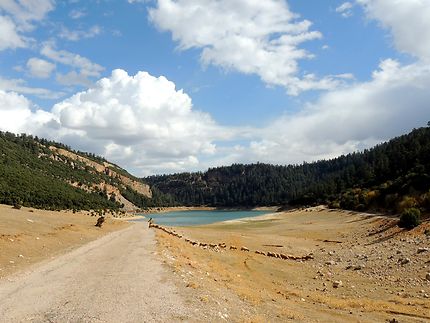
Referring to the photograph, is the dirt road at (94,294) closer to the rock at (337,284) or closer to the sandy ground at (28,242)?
the sandy ground at (28,242)

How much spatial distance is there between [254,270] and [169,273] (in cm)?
1222

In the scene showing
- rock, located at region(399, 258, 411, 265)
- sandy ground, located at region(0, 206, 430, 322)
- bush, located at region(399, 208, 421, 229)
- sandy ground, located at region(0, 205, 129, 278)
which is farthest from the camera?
bush, located at region(399, 208, 421, 229)

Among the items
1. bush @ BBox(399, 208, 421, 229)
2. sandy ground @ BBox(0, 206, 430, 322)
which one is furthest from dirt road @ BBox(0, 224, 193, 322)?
bush @ BBox(399, 208, 421, 229)

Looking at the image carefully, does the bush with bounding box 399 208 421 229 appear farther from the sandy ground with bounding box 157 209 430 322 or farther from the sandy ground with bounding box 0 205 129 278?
the sandy ground with bounding box 0 205 129 278

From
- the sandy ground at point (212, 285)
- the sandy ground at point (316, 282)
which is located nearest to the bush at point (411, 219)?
the sandy ground at point (316, 282)

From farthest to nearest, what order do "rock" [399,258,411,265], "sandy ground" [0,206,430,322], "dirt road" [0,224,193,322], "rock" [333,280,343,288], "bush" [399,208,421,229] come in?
"bush" [399,208,421,229], "rock" [399,258,411,265], "rock" [333,280,343,288], "sandy ground" [0,206,430,322], "dirt road" [0,224,193,322]

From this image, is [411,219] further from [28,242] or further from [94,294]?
[94,294]

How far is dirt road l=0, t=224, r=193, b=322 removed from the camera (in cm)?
1324

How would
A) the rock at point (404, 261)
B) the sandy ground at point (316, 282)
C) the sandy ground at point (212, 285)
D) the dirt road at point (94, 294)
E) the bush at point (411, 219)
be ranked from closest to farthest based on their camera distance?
1. the dirt road at point (94, 294)
2. the sandy ground at point (212, 285)
3. the sandy ground at point (316, 282)
4. the rock at point (404, 261)
5. the bush at point (411, 219)

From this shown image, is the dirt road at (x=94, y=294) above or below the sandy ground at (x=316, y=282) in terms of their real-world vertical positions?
above

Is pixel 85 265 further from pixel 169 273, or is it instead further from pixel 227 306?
pixel 227 306

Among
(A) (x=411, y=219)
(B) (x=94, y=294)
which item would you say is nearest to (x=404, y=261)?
(A) (x=411, y=219)

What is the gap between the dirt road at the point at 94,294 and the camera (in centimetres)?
1324

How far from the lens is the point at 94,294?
52.7ft
